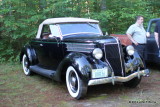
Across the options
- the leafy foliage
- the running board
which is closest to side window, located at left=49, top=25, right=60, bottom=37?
the running board

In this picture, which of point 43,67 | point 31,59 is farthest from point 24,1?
point 43,67

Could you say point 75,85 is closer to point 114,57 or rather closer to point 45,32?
point 114,57

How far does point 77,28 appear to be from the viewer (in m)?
5.51

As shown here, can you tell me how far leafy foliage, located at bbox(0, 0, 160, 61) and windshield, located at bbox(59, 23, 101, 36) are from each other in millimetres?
2599

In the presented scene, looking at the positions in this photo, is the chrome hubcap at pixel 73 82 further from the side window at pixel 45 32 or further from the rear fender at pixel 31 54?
the rear fender at pixel 31 54

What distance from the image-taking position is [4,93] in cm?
485

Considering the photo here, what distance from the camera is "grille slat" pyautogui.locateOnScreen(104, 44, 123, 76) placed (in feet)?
14.3

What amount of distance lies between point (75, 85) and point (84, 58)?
0.65 metres

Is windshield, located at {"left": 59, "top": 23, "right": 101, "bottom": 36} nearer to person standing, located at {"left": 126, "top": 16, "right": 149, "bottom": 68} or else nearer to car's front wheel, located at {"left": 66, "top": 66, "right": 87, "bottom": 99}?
person standing, located at {"left": 126, "top": 16, "right": 149, "bottom": 68}

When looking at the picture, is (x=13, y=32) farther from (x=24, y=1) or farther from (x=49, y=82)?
(x=49, y=82)

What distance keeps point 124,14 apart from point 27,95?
559 centimetres

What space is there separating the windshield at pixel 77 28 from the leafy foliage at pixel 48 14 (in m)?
2.60

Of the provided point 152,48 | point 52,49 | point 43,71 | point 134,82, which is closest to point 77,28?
point 52,49

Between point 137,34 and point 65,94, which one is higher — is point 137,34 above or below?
above
